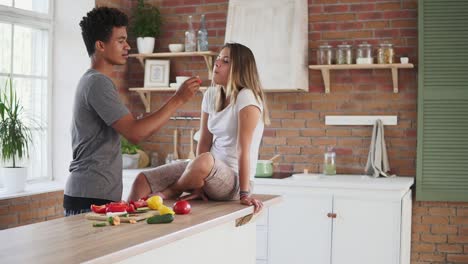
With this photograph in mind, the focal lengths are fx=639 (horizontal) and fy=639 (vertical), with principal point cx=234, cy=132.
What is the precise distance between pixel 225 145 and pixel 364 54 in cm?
205

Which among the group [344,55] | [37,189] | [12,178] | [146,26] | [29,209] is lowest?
[29,209]

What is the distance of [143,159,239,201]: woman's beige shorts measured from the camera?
2869mm

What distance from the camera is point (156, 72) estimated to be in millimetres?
5430

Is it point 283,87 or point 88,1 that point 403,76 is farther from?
point 88,1

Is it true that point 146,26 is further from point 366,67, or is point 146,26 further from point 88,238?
point 88,238

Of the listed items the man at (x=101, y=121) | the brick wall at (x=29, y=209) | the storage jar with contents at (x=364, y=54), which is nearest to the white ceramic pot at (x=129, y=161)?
the brick wall at (x=29, y=209)

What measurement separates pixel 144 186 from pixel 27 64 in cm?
230

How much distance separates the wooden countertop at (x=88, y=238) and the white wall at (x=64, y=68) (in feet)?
9.05

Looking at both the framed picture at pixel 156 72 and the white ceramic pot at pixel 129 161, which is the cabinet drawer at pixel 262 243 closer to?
the white ceramic pot at pixel 129 161

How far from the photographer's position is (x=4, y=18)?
177 inches

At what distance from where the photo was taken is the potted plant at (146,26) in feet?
17.6

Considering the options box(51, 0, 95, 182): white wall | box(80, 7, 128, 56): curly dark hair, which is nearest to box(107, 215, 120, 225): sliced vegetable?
box(80, 7, 128, 56): curly dark hair

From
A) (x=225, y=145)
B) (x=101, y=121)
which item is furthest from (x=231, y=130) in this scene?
(x=101, y=121)

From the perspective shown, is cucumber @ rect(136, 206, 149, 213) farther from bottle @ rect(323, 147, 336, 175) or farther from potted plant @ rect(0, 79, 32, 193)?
bottle @ rect(323, 147, 336, 175)
